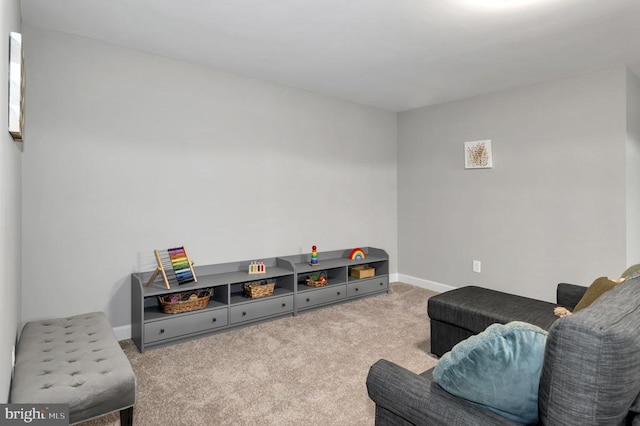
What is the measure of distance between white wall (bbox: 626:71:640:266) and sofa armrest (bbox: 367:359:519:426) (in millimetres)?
3162

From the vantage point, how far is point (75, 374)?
176 cm

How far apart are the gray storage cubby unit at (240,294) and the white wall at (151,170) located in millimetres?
163

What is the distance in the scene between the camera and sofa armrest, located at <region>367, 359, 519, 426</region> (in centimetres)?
123

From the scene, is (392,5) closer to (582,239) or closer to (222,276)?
(222,276)

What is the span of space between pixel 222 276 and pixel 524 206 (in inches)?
128

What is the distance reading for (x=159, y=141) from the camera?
3336 mm

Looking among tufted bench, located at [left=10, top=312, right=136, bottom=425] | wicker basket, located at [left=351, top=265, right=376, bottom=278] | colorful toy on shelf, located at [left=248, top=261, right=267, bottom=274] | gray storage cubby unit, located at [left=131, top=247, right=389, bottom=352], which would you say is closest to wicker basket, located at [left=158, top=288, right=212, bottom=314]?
gray storage cubby unit, located at [left=131, top=247, right=389, bottom=352]

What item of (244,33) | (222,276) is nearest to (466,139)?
(244,33)

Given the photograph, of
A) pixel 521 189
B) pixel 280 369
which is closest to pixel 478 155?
pixel 521 189

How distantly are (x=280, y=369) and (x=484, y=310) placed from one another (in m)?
1.51

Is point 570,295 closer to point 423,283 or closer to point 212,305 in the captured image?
point 423,283

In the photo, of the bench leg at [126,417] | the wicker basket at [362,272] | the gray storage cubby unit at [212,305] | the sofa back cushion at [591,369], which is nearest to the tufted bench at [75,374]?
the bench leg at [126,417]

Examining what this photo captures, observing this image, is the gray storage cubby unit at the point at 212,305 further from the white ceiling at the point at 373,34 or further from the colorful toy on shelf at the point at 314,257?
the white ceiling at the point at 373,34

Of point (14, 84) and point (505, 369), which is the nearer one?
point (505, 369)
